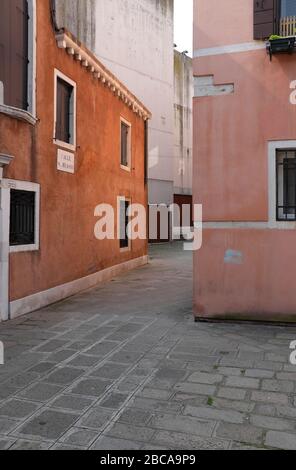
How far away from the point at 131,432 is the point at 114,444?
21 cm

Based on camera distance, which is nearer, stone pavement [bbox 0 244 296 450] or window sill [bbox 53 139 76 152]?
stone pavement [bbox 0 244 296 450]

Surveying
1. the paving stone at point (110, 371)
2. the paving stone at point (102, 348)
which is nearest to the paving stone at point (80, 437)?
the paving stone at point (110, 371)

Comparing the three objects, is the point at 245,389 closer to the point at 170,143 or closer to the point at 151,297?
the point at 151,297

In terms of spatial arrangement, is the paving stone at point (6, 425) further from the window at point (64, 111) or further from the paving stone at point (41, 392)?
the window at point (64, 111)

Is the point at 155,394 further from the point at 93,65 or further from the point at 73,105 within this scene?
the point at 93,65

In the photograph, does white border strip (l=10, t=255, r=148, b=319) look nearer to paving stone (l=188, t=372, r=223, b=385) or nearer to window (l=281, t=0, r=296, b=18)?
paving stone (l=188, t=372, r=223, b=385)

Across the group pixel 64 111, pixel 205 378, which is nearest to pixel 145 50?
pixel 64 111

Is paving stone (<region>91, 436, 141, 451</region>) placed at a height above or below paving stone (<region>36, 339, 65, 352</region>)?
below

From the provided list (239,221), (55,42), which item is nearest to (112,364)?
(239,221)

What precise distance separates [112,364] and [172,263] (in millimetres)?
10636

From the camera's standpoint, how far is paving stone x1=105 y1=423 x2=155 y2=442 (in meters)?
3.19

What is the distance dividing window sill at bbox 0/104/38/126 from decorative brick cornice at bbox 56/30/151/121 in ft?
6.79

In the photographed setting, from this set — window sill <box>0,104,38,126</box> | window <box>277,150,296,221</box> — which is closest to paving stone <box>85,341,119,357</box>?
window <box>277,150,296,221</box>

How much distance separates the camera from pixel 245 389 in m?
4.11
